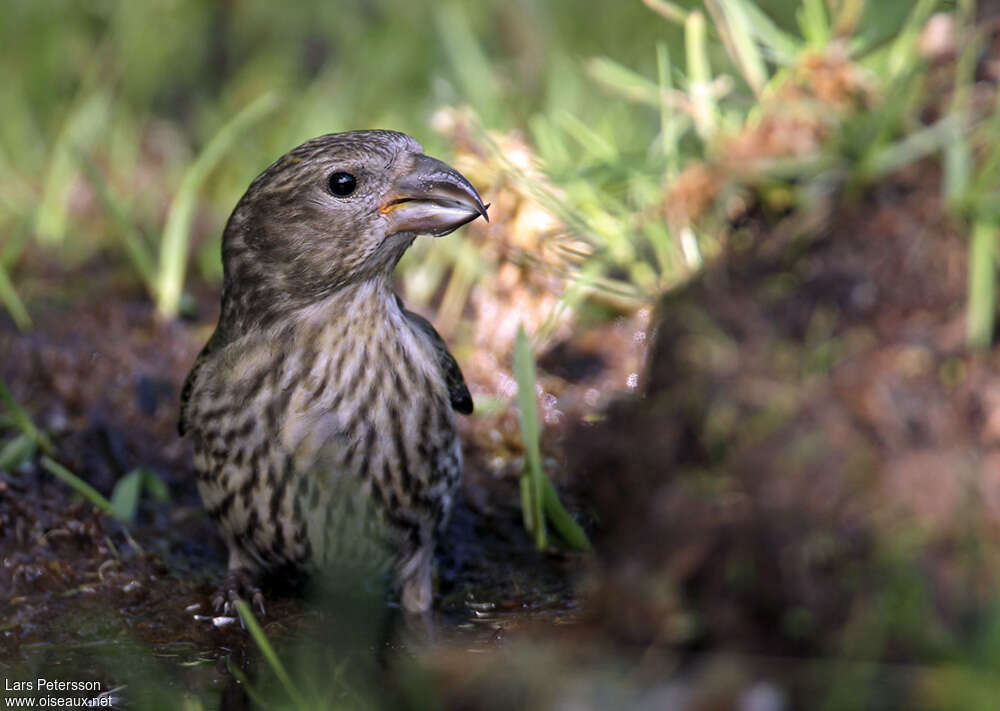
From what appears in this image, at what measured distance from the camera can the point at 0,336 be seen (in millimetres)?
4352

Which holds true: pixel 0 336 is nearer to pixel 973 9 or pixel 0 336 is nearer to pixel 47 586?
pixel 47 586

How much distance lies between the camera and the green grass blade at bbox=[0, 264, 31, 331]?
13.5 feet

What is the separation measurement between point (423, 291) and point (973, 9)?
2.91m

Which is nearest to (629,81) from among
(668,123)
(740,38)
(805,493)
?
(668,123)

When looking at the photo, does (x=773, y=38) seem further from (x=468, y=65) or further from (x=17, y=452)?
(x=468, y=65)

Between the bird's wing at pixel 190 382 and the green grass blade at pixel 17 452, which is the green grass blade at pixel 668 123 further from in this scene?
the green grass blade at pixel 17 452

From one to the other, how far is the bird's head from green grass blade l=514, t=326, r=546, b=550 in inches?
18.4

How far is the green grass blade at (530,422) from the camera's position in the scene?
9.45ft

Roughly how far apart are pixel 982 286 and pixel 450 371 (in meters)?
1.88

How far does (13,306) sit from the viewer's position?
4.16 meters

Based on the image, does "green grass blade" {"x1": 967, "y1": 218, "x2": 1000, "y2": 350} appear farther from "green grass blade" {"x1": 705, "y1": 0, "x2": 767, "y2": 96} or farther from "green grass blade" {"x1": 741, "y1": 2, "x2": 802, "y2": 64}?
"green grass blade" {"x1": 705, "y1": 0, "x2": 767, "y2": 96}

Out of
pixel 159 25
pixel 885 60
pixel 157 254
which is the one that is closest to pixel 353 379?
pixel 885 60

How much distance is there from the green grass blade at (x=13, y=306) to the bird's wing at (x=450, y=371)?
143 centimetres

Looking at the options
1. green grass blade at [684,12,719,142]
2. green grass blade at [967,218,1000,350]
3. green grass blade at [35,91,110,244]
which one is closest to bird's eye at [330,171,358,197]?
green grass blade at [684,12,719,142]
